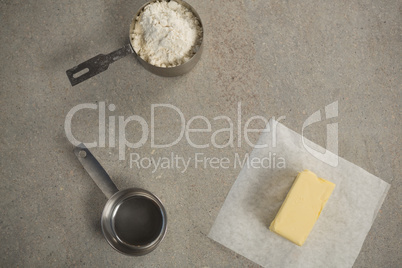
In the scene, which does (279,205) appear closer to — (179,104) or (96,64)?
(179,104)

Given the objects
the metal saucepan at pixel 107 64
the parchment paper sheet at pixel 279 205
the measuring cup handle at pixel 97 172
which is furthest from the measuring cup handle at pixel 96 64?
the parchment paper sheet at pixel 279 205

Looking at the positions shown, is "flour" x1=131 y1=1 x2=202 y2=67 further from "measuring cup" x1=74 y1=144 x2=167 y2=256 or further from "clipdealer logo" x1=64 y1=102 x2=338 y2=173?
"measuring cup" x1=74 y1=144 x2=167 y2=256

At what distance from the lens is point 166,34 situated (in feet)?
1.98

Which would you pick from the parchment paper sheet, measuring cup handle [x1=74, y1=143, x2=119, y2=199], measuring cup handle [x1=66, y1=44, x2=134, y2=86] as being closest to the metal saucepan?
measuring cup handle [x1=66, y1=44, x2=134, y2=86]

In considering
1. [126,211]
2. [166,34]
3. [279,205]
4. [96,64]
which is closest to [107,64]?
[96,64]

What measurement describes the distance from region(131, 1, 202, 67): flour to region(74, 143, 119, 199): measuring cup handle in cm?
26

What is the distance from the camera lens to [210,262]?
26.9 inches

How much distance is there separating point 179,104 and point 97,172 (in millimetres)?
245

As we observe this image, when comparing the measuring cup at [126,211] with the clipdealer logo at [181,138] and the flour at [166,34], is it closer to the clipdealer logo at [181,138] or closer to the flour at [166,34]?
the clipdealer logo at [181,138]

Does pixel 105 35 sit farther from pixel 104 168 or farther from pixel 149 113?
pixel 104 168

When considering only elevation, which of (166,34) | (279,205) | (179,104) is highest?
(166,34)

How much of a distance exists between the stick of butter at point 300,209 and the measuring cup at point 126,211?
0.85 ft

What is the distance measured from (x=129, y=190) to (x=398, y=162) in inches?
25.8

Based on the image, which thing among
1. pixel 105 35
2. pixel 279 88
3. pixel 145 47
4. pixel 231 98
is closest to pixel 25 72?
pixel 105 35
